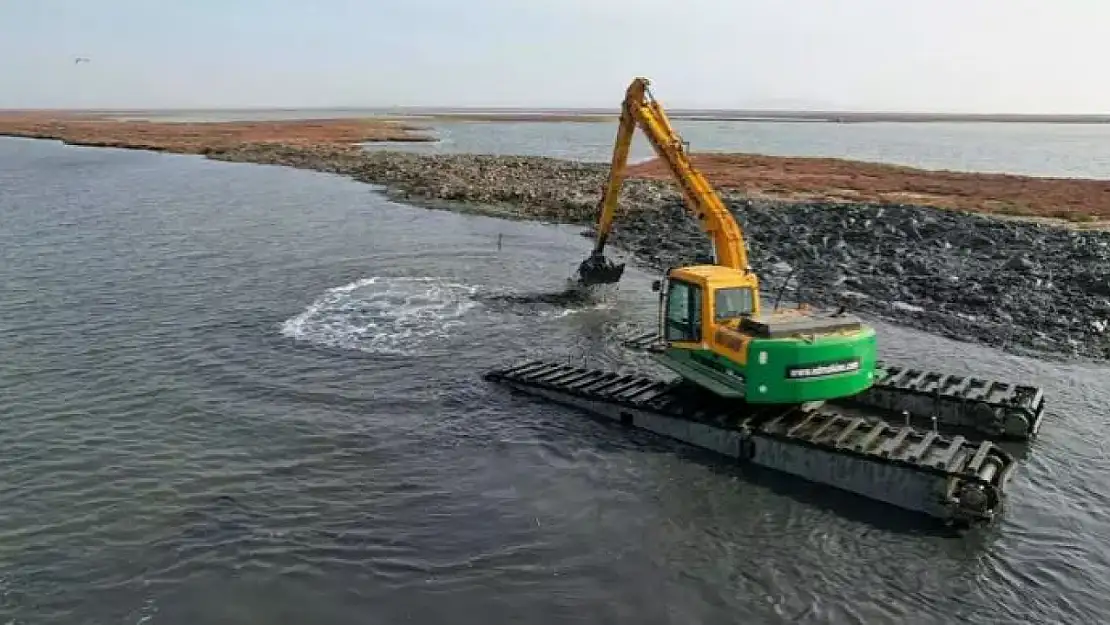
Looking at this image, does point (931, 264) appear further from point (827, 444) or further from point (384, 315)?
point (384, 315)

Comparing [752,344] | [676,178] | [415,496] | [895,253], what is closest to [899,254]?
[895,253]

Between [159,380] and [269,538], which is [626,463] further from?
[159,380]

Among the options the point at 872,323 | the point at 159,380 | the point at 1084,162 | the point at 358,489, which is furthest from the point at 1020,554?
the point at 1084,162

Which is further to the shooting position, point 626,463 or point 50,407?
point 50,407

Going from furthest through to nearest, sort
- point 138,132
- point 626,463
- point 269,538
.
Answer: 1. point 138,132
2. point 626,463
3. point 269,538

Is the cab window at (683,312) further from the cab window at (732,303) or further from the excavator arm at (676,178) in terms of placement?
the excavator arm at (676,178)

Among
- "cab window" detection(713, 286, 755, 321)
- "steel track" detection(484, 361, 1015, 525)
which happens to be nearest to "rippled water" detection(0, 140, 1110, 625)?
"steel track" detection(484, 361, 1015, 525)

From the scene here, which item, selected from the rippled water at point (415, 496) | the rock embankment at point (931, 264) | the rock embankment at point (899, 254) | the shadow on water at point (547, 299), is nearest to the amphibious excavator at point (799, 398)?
the rippled water at point (415, 496)
